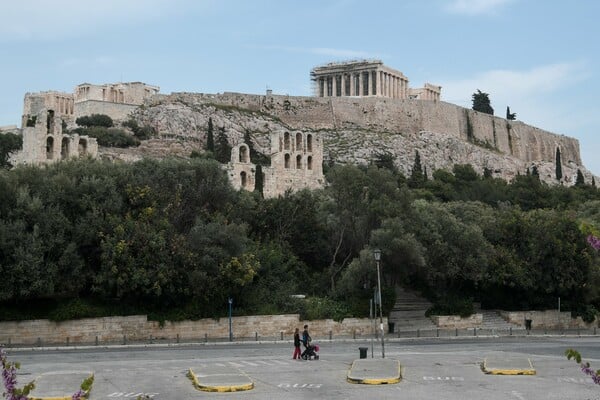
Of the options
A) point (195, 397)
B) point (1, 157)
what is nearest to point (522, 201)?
point (1, 157)

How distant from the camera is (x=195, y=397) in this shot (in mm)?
20016

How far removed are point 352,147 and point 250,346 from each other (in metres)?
70.3

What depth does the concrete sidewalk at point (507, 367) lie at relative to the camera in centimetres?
2402

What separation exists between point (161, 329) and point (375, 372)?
18.4 m

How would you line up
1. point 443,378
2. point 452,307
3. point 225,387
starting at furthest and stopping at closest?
point 452,307 → point 443,378 → point 225,387

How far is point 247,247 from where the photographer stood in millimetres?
44062

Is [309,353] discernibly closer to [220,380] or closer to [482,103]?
[220,380]

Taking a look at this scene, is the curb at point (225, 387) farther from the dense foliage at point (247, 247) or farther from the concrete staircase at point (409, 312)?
the concrete staircase at point (409, 312)

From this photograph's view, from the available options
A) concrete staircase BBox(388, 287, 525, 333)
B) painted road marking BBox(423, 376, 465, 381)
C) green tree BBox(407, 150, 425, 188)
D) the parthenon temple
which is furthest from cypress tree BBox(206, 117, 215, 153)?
painted road marking BBox(423, 376, 465, 381)

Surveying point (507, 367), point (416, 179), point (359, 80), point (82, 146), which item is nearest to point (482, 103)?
point (359, 80)

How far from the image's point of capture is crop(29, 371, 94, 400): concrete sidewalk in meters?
18.8

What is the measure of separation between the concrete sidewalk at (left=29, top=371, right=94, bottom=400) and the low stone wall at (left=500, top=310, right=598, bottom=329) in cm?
3227

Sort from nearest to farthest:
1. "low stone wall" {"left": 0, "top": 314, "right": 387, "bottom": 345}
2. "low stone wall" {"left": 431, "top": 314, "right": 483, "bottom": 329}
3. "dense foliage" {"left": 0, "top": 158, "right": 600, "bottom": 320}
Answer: "low stone wall" {"left": 0, "top": 314, "right": 387, "bottom": 345}, "dense foliage" {"left": 0, "top": 158, "right": 600, "bottom": 320}, "low stone wall" {"left": 431, "top": 314, "right": 483, "bottom": 329}

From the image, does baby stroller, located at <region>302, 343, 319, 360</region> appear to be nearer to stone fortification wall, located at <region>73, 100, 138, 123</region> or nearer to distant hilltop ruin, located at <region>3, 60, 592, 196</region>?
distant hilltop ruin, located at <region>3, 60, 592, 196</region>
